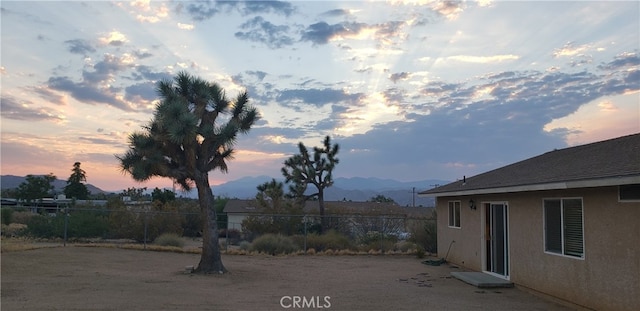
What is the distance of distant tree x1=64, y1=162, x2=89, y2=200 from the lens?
6094 cm

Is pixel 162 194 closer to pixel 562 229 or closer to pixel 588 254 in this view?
pixel 562 229

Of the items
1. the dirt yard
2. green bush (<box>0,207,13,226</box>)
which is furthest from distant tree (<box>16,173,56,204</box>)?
the dirt yard

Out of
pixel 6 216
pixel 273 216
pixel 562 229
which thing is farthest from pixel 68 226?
pixel 562 229

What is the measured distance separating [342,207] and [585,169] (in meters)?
27.7

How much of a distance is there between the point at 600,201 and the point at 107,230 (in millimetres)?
25715

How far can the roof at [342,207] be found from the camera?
3785cm

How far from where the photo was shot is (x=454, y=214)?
65.6 feet

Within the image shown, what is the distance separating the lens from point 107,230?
96.7ft

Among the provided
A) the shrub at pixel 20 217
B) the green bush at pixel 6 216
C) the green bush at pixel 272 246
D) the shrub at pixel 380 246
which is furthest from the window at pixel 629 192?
the shrub at pixel 20 217

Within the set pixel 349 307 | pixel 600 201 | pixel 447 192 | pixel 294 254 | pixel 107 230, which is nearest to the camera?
pixel 600 201

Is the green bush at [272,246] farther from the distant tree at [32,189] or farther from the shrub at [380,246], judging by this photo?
the distant tree at [32,189]

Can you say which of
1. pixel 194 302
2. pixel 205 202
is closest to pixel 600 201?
pixel 194 302

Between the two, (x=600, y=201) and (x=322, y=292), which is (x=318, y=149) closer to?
(x=322, y=292)

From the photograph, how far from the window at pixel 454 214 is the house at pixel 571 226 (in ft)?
6.30
